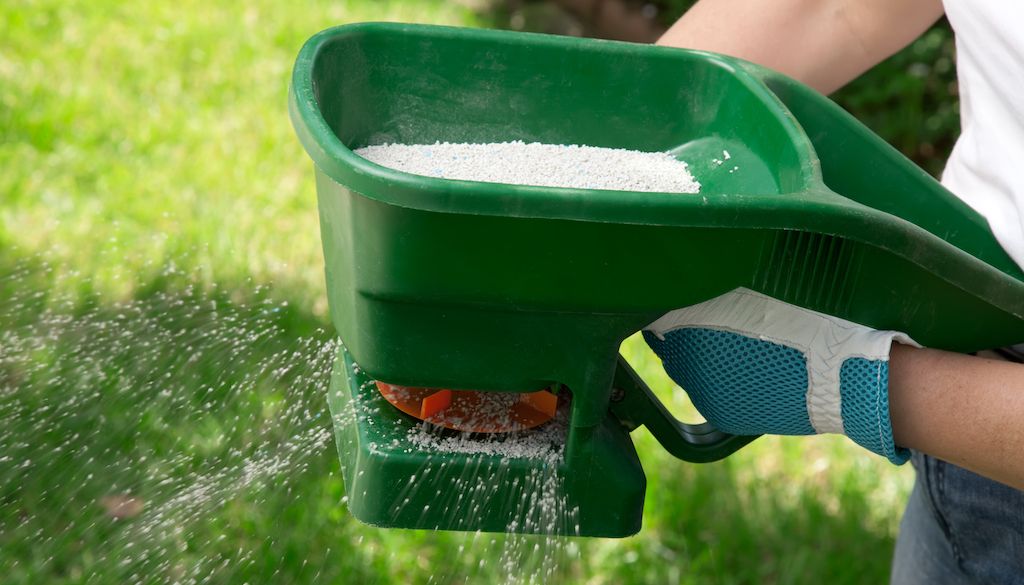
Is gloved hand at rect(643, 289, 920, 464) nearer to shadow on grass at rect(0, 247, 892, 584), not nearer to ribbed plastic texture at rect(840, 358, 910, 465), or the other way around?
ribbed plastic texture at rect(840, 358, 910, 465)

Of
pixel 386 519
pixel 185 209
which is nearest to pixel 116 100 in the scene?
pixel 185 209

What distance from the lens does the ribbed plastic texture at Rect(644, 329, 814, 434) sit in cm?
106

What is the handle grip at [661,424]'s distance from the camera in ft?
3.86

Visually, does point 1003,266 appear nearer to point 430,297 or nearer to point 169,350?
point 430,297

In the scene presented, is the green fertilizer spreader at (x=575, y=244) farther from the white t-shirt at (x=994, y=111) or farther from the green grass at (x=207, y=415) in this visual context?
the green grass at (x=207, y=415)

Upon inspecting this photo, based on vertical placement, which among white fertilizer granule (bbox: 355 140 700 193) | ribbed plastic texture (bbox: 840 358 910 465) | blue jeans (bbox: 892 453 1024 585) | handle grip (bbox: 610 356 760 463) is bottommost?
blue jeans (bbox: 892 453 1024 585)

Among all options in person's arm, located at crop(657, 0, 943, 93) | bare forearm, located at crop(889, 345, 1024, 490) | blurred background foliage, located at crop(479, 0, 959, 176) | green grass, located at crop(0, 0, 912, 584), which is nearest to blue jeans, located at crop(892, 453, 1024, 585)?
bare forearm, located at crop(889, 345, 1024, 490)

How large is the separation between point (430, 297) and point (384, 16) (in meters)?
3.32

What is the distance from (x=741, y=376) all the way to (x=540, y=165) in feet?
0.93

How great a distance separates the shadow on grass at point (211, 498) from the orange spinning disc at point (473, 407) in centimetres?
72

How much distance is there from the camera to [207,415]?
2.17 meters

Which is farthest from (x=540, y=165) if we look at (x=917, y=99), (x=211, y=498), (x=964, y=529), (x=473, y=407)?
(x=917, y=99)

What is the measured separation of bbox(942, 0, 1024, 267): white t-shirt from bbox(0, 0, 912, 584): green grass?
0.79 metres

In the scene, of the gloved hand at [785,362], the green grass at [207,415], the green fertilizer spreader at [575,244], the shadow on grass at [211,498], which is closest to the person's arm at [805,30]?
the green fertilizer spreader at [575,244]
